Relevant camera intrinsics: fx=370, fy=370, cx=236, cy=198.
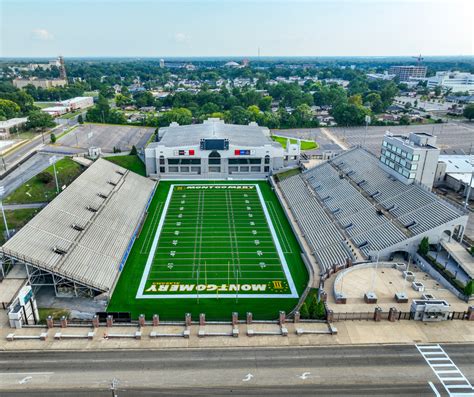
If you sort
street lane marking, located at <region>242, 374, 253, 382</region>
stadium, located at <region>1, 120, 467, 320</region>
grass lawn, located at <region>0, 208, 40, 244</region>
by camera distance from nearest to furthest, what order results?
street lane marking, located at <region>242, 374, 253, 382</region> → stadium, located at <region>1, 120, 467, 320</region> → grass lawn, located at <region>0, 208, 40, 244</region>

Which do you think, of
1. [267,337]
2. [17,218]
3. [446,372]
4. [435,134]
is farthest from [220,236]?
[435,134]

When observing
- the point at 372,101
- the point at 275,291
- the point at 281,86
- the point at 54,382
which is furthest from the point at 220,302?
the point at 281,86

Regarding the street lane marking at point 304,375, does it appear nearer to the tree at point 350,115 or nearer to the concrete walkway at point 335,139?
the concrete walkway at point 335,139

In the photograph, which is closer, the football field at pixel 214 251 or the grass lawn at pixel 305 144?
the football field at pixel 214 251

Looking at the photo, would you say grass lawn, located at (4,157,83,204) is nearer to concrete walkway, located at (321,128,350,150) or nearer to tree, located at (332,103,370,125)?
concrete walkway, located at (321,128,350,150)

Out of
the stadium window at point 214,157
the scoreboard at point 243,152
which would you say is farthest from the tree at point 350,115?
the stadium window at point 214,157

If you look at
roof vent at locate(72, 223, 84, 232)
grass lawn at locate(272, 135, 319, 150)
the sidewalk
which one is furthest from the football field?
grass lawn at locate(272, 135, 319, 150)

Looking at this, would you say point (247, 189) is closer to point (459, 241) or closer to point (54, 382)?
point (459, 241)
